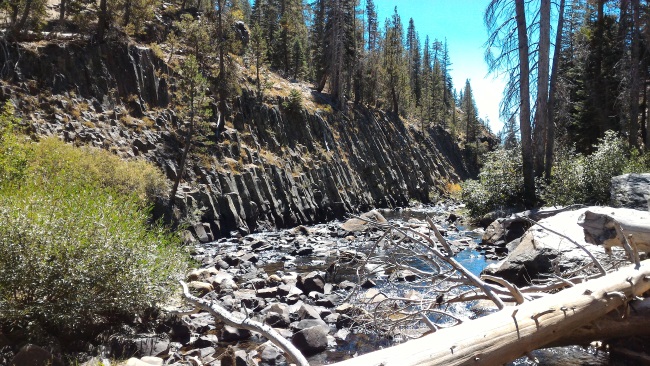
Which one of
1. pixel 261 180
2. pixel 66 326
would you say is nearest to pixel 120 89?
pixel 261 180

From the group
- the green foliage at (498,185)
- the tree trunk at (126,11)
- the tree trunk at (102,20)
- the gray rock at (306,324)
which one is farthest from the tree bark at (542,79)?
the tree trunk at (126,11)

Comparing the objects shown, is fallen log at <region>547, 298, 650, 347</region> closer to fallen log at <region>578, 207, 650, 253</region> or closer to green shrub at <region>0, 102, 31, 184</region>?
fallen log at <region>578, 207, 650, 253</region>

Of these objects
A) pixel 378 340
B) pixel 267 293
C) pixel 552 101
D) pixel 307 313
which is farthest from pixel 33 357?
pixel 552 101

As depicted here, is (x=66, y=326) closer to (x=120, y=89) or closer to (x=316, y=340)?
(x=316, y=340)

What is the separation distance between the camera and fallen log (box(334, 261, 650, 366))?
308 centimetres

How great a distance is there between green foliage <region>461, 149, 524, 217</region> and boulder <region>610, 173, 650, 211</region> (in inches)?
236

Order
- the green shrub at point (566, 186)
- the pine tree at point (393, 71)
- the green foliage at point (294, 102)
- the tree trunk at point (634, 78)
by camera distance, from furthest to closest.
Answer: the pine tree at point (393, 71) < the green foliage at point (294, 102) < the tree trunk at point (634, 78) < the green shrub at point (566, 186)

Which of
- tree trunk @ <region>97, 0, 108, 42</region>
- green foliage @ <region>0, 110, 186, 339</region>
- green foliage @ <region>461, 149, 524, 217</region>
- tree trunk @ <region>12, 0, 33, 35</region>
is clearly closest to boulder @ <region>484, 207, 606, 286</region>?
green foliage @ <region>0, 110, 186, 339</region>

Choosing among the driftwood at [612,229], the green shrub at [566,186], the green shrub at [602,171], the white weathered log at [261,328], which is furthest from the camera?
the green shrub at [566,186]

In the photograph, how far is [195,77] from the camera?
68.4ft

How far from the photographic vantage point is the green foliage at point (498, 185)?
16406mm

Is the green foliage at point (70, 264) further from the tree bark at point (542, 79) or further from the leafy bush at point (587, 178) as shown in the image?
the tree bark at point (542, 79)

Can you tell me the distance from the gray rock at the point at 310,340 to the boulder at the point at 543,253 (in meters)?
4.17

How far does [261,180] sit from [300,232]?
5.45 meters
